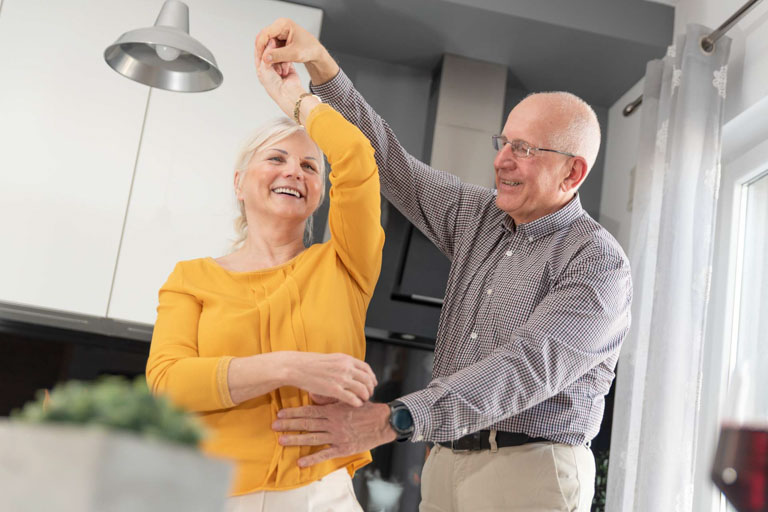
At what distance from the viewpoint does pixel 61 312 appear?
2662 mm

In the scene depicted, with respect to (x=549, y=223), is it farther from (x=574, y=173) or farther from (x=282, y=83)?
(x=282, y=83)

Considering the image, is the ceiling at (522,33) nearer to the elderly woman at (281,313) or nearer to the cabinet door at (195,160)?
the cabinet door at (195,160)

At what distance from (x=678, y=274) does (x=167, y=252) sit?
165cm

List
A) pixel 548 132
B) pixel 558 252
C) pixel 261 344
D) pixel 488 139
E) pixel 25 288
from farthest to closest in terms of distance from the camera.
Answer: pixel 488 139 < pixel 25 288 < pixel 548 132 < pixel 558 252 < pixel 261 344

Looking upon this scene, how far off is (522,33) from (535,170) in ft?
4.91

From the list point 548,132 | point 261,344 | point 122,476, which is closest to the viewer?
point 122,476

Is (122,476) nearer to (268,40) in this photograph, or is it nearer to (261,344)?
(261,344)

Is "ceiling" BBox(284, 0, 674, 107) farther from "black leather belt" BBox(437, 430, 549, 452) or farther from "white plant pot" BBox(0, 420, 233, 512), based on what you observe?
"white plant pot" BBox(0, 420, 233, 512)

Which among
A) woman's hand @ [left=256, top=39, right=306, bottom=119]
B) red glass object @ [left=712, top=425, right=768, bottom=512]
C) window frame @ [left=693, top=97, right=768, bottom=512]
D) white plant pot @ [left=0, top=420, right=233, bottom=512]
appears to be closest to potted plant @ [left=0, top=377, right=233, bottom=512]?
white plant pot @ [left=0, top=420, right=233, bottom=512]

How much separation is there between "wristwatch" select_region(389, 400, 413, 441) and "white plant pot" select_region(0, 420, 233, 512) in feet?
2.67

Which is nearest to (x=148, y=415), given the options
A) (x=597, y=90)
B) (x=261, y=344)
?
(x=261, y=344)

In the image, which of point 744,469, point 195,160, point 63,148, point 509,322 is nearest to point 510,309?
point 509,322

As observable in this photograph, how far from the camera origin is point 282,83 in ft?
5.08

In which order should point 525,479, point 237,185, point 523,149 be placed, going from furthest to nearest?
point 523,149 → point 237,185 → point 525,479
